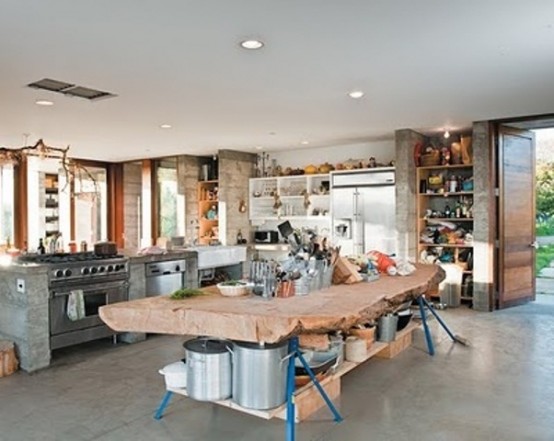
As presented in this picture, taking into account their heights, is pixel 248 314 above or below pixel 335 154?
below

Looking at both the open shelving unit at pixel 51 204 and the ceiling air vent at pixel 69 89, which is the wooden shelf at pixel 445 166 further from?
the open shelving unit at pixel 51 204

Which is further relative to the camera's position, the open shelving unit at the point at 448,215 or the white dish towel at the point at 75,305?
the open shelving unit at the point at 448,215

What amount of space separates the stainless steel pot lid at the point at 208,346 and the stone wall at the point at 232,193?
237 inches

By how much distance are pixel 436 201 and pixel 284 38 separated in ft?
16.6

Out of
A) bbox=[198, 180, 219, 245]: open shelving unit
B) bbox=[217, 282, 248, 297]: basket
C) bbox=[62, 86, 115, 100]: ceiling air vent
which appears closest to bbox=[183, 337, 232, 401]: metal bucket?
bbox=[217, 282, 248, 297]: basket

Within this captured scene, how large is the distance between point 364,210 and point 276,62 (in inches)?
166

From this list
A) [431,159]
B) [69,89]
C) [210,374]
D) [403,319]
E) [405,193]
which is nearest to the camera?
[210,374]

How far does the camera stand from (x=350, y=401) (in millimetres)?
3494

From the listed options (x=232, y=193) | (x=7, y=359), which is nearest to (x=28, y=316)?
(x=7, y=359)

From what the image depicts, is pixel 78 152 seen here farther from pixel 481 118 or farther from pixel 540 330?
pixel 540 330

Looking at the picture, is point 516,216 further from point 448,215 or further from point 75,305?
point 75,305

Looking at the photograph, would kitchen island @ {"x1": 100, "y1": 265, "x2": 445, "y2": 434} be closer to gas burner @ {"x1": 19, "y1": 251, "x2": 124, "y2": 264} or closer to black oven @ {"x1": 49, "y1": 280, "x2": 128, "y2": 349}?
black oven @ {"x1": 49, "y1": 280, "x2": 128, "y2": 349}

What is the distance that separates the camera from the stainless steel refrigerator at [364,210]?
24.6 ft

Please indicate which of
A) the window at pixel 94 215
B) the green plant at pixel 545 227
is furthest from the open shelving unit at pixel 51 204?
the green plant at pixel 545 227
